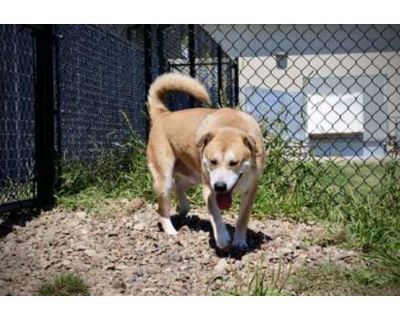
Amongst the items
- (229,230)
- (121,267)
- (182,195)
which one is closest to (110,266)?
(121,267)

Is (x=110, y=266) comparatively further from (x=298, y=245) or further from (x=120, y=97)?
(x=120, y=97)

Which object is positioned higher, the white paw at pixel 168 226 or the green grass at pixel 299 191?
the green grass at pixel 299 191

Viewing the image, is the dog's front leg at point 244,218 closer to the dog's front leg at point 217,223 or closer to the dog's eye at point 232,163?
the dog's front leg at point 217,223

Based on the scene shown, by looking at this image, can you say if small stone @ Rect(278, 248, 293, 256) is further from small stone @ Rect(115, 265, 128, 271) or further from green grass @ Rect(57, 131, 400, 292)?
small stone @ Rect(115, 265, 128, 271)

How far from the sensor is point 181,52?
19.2ft

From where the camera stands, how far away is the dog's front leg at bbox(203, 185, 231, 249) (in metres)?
2.84

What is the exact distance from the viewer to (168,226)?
3.24 meters

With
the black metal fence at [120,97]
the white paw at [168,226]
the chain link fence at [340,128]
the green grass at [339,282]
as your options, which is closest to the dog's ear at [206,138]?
the white paw at [168,226]

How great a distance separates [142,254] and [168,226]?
409 mm

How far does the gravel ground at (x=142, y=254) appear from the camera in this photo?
2463mm

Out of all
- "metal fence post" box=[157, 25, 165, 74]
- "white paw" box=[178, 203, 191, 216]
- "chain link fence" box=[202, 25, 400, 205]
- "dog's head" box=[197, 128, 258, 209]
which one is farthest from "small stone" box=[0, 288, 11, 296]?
"metal fence post" box=[157, 25, 165, 74]

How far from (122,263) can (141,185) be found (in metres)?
1.24

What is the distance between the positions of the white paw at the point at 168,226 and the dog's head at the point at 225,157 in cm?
45
